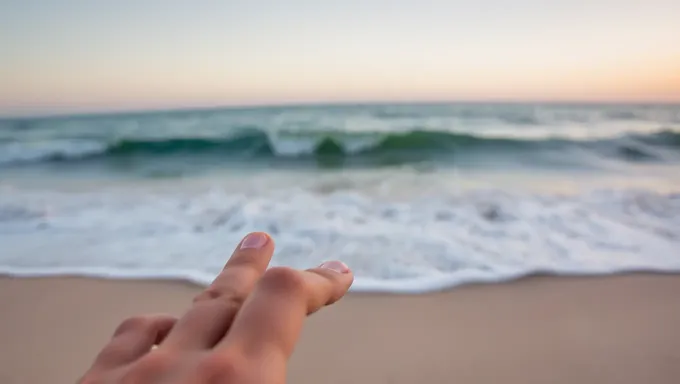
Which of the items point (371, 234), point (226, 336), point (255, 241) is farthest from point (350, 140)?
point (226, 336)

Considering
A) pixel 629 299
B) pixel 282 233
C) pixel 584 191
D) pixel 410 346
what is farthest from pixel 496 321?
pixel 584 191

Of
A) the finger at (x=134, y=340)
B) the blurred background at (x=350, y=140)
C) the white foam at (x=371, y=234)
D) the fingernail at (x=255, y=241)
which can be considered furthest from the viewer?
the blurred background at (x=350, y=140)

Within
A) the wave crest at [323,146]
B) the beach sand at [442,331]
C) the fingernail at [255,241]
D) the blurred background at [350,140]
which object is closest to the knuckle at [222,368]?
the fingernail at [255,241]

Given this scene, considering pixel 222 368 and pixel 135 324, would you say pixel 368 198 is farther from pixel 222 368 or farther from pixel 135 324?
pixel 222 368

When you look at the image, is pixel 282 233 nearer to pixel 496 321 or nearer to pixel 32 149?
pixel 496 321

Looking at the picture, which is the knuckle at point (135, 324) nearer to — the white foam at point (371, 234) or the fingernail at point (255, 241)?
the fingernail at point (255, 241)

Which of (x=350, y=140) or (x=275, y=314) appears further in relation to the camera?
(x=350, y=140)
